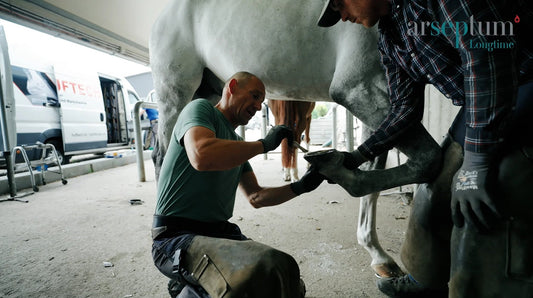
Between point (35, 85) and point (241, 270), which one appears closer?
point (241, 270)

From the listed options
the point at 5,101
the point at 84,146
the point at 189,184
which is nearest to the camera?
the point at 189,184

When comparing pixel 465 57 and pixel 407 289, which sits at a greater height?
pixel 465 57

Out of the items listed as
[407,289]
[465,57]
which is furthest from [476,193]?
[407,289]

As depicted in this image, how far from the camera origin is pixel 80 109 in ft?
18.0

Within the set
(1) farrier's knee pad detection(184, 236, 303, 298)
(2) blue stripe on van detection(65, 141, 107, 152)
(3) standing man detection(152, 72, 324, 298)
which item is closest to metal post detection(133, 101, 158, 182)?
(2) blue stripe on van detection(65, 141, 107, 152)

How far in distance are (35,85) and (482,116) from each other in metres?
5.99

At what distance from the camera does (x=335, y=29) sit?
53.7 inches

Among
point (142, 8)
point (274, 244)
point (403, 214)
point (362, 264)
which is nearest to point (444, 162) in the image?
point (362, 264)

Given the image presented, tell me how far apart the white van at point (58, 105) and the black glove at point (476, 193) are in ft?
16.6

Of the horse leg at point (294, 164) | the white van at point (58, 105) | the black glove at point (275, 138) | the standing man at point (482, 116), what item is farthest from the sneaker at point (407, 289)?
the white van at point (58, 105)

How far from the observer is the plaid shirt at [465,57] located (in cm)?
67

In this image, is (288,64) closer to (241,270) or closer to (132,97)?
(241,270)

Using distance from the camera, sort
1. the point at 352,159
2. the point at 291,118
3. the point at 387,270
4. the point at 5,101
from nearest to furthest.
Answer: the point at 352,159 → the point at 387,270 → the point at 5,101 → the point at 291,118

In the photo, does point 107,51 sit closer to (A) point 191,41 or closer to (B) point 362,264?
(A) point 191,41
